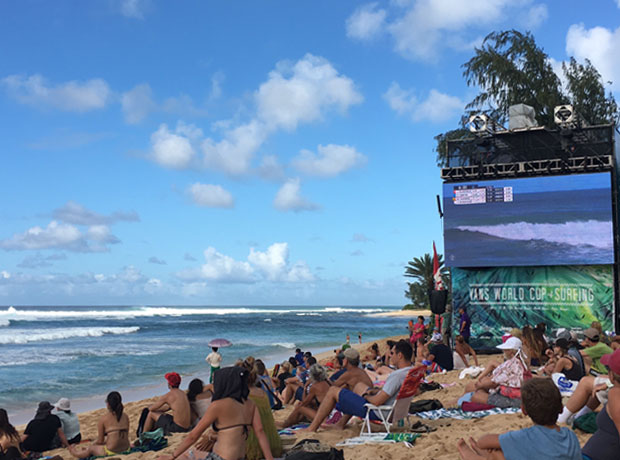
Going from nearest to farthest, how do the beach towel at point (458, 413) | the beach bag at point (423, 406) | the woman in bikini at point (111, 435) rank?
the woman in bikini at point (111, 435) → the beach towel at point (458, 413) → the beach bag at point (423, 406)

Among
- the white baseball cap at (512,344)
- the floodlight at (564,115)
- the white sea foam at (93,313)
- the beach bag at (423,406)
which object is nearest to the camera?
the white baseball cap at (512,344)

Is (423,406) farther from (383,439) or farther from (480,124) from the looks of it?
(480,124)

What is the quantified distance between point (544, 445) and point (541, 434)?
0.05 m

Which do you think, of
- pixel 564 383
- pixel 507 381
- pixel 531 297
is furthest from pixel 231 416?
pixel 531 297

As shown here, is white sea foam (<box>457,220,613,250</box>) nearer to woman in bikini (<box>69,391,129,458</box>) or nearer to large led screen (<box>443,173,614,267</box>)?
large led screen (<box>443,173,614,267</box>)

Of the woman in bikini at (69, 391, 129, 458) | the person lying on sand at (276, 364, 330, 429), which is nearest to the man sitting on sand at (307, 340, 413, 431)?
the person lying on sand at (276, 364, 330, 429)

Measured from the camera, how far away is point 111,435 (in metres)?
6.31

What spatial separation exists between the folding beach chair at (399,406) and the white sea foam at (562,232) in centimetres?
1099

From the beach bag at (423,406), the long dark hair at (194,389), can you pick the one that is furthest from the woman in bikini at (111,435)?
the beach bag at (423,406)

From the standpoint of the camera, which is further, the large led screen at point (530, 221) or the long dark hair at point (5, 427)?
the large led screen at point (530, 221)

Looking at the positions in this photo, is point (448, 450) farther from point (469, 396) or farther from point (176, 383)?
point (176, 383)

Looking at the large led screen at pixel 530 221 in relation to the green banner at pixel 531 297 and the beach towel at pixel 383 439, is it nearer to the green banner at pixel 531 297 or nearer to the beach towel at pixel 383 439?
the green banner at pixel 531 297

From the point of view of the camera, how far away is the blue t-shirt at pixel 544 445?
2.77 m

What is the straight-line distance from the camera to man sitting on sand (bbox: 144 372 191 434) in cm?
676
